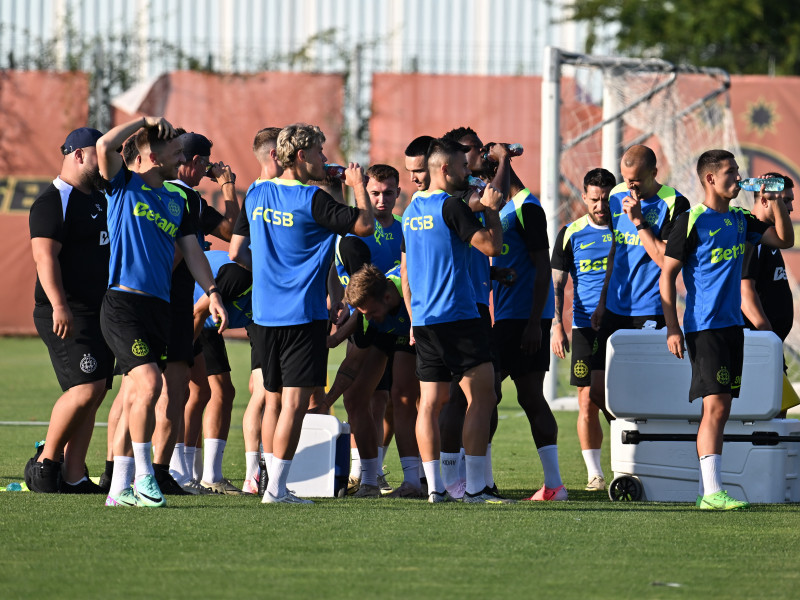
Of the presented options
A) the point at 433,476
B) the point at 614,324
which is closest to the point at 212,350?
the point at 433,476

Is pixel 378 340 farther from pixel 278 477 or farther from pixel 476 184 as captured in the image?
pixel 278 477

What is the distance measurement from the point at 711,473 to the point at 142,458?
2915 mm

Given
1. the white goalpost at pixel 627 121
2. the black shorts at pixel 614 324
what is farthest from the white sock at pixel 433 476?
the white goalpost at pixel 627 121

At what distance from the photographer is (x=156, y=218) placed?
6527 millimetres

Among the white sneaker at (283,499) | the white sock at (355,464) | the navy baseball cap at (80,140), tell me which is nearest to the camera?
the white sneaker at (283,499)

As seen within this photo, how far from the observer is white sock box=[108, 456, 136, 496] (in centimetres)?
639

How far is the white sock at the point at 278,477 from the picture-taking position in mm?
6551

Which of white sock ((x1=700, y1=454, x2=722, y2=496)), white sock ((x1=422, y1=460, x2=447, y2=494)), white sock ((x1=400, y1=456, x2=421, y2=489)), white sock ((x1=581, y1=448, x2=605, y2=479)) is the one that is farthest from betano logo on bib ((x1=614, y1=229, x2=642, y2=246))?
white sock ((x1=422, y1=460, x2=447, y2=494))

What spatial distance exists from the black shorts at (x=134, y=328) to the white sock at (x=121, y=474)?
0.45 m

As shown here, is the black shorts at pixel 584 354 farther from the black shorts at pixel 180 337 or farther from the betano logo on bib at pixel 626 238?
the black shorts at pixel 180 337

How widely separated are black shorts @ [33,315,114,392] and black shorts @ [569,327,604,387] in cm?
316

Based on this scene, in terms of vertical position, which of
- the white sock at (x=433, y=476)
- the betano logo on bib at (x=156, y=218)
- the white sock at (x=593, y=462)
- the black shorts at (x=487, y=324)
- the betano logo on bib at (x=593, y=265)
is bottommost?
the white sock at (x=593, y=462)

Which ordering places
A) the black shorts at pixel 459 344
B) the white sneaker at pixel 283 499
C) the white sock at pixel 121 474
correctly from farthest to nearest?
the black shorts at pixel 459 344 → the white sneaker at pixel 283 499 → the white sock at pixel 121 474

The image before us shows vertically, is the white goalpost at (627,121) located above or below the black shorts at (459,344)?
above
